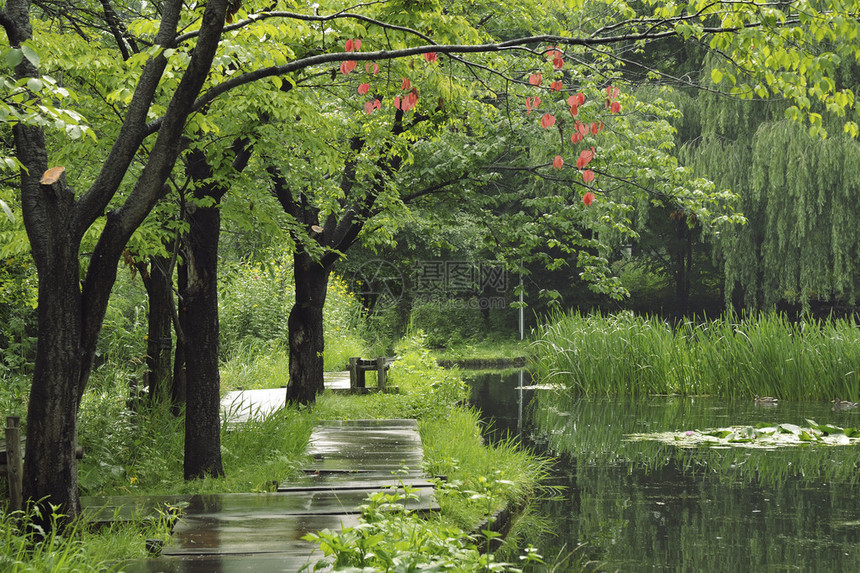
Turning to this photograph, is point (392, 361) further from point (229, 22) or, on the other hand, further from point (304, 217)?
point (229, 22)

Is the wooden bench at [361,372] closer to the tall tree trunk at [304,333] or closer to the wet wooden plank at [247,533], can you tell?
the tall tree trunk at [304,333]

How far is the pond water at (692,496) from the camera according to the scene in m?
Result: 5.99

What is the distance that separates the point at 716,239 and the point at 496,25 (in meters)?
10.9

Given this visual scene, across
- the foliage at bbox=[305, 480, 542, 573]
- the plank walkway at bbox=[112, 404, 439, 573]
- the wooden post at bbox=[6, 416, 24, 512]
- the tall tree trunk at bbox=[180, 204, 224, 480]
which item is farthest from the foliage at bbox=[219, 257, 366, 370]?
the foliage at bbox=[305, 480, 542, 573]

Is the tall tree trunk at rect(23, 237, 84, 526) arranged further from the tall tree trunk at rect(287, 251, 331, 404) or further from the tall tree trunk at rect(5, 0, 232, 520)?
the tall tree trunk at rect(287, 251, 331, 404)

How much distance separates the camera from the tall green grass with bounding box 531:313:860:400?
13.6 metres

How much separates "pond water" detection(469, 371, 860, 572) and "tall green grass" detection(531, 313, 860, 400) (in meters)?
1.05

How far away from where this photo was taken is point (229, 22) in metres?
4.62

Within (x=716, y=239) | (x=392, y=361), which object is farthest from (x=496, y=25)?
(x=716, y=239)

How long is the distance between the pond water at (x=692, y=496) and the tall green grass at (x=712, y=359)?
1046 mm

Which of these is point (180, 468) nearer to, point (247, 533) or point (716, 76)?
point (247, 533)

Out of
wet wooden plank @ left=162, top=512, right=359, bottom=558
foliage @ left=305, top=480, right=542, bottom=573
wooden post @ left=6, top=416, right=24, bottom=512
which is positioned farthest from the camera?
wooden post @ left=6, top=416, right=24, bottom=512

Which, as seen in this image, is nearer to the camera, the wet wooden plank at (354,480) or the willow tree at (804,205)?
the wet wooden plank at (354,480)

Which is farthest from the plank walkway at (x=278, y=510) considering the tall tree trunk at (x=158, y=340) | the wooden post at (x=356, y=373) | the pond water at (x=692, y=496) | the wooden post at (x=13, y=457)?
the wooden post at (x=356, y=373)
